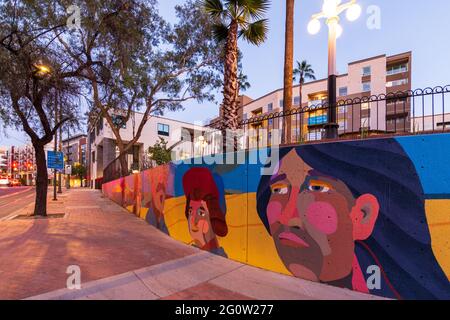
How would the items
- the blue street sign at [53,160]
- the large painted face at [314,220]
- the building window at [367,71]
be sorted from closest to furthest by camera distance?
the large painted face at [314,220] < the blue street sign at [53,160] < the building window at [367,71]

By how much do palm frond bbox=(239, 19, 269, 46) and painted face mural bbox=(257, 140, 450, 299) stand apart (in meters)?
5.23

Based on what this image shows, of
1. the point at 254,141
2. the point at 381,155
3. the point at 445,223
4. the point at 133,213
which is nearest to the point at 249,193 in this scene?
the point at 254,141

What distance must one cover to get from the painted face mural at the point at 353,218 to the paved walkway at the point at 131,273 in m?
0.42

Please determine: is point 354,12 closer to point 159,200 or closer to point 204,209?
point 204,209

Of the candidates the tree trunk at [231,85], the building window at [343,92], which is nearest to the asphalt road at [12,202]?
the tree trunk at [231,85]

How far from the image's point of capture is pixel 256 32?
913 centimetres

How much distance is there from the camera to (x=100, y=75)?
11.1 meters

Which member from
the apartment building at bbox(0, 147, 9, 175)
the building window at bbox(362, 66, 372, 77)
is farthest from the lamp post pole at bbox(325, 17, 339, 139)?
the apartment building at bbox(0, 147, 9, 175)

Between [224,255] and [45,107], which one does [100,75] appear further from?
[224,255]

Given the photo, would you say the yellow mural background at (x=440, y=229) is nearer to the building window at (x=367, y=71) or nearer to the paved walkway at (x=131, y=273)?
the paved walkway at (x=131, y=273)

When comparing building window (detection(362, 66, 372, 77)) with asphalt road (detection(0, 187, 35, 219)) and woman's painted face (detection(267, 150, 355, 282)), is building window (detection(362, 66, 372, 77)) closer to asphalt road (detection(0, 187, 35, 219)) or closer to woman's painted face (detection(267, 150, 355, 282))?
asphalt road (detection(0, 187, 35, 219))

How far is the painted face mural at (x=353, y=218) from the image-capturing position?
13.2ft

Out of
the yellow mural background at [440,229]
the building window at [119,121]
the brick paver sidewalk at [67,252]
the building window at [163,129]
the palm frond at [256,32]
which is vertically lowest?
the brick paver sidewalk at [67,252]
